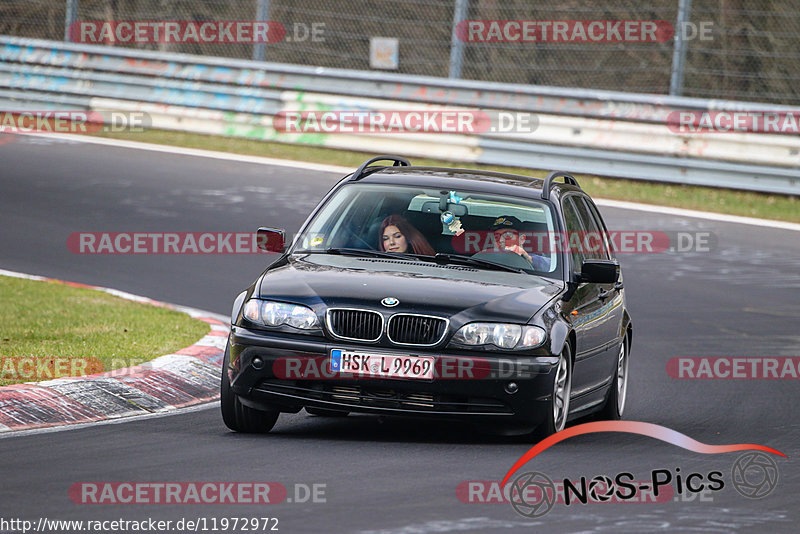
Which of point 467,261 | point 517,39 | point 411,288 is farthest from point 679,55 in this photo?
point 411,288

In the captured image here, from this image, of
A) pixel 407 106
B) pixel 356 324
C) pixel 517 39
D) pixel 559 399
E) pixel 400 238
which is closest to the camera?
pixel 356 324

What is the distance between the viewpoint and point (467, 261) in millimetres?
8375

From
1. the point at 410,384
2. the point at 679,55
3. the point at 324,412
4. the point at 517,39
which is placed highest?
the point at 517,39

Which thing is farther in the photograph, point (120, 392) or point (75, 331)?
point (75, 331)

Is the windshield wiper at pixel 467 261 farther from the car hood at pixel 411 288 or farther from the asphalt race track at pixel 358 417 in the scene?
the asphalt race track at pixel 358 417

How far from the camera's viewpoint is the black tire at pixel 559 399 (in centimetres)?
764

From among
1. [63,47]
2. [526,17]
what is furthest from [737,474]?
[526,17]

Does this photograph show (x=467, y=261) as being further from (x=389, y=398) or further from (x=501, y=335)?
(x=389, y=398)

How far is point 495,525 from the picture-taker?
5.74 m

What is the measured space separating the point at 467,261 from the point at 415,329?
104 centimetres

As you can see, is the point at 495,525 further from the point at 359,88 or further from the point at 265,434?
the point at 359,88

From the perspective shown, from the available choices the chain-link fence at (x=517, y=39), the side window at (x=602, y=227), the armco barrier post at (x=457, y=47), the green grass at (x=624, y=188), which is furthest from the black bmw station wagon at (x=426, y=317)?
the chain-link fence at (x=517, y=39)

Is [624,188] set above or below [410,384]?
above

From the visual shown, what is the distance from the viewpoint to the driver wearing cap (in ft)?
28.0
